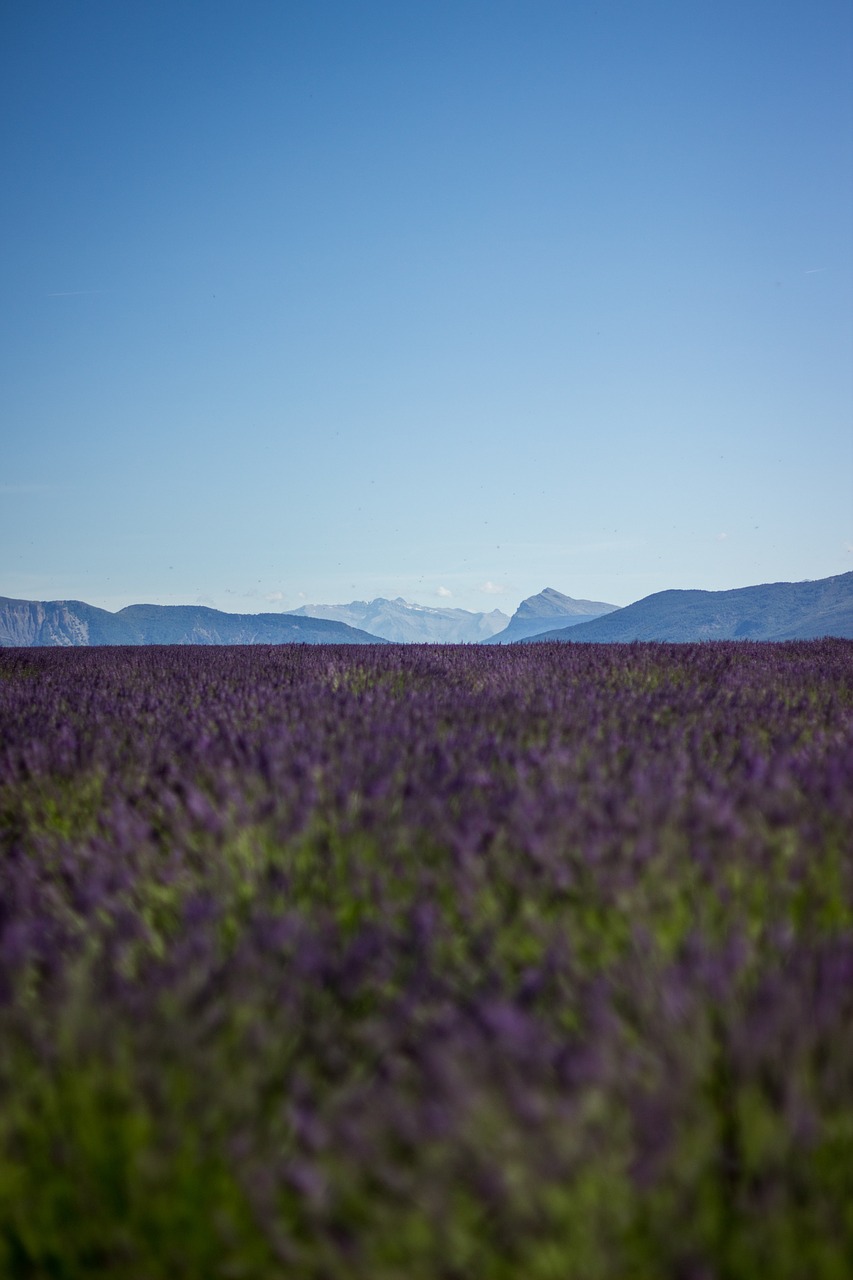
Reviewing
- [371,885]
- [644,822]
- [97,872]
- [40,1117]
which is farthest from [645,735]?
[40,1117]

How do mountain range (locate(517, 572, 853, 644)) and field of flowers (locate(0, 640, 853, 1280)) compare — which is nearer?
field of flowers (locate(0, 640, 853, 1280))

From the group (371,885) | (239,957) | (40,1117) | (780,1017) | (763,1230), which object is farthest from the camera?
(371,885)

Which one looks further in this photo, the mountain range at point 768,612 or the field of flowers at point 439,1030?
the mountain range at point 768,612

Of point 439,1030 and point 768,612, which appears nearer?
point 439,1030

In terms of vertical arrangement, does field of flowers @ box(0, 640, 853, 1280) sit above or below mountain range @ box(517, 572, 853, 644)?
below

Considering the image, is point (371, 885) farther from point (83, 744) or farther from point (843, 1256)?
point (83, 744)

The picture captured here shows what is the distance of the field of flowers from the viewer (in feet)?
3.13

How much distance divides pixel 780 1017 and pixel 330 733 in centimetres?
248

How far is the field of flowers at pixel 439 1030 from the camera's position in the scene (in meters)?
0.96

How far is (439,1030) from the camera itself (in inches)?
46.8

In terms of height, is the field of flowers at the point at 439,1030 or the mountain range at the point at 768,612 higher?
the mountain range at the point at 768,612

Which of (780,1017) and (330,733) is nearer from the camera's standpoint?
(780,1017)

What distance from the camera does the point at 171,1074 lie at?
1170 mm

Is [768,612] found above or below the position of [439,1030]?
above
